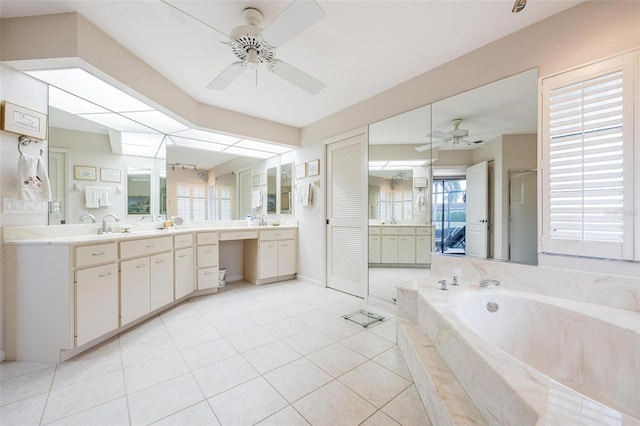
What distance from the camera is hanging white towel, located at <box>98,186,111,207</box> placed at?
2734 millimetres

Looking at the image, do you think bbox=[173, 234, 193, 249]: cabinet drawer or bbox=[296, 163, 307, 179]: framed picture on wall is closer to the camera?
bbox=[173, 234, 193, 249]: cabinet drawer

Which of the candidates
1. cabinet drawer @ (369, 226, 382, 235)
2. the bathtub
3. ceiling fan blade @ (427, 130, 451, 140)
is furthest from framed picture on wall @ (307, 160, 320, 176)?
the bathtub

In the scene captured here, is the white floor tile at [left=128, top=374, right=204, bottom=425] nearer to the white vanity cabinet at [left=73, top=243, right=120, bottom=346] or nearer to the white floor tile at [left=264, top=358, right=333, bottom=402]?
the white floor tile at [left=264, top=358, right=333, bottom=402]

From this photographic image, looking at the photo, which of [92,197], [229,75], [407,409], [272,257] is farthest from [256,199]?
[407,409]

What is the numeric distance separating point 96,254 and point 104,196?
3.20 ft

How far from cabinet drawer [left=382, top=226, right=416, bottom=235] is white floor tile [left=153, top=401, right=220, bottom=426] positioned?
7.68ft

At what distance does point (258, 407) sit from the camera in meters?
1.46

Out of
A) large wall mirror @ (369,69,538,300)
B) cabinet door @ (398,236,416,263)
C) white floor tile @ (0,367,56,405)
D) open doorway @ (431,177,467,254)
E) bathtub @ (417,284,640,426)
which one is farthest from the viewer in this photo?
cabinet door @ (398,236,416,263)

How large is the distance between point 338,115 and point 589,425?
11.5 feet

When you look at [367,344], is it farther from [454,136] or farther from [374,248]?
[454,136]

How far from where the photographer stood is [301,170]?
13.9 ft

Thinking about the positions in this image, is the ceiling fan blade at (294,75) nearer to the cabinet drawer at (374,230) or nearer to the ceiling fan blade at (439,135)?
the ceiling fan blade at (439,135)

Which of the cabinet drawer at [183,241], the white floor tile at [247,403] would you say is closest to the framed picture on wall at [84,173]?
the cabinet drawer at [183,241]

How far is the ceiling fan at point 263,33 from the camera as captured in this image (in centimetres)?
141
